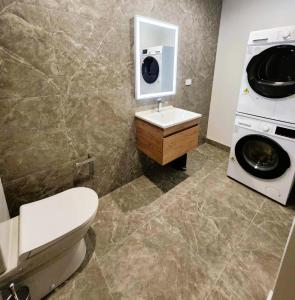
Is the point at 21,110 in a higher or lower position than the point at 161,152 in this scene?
higher

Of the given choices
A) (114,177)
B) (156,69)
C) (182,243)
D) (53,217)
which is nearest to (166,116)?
(156,69)

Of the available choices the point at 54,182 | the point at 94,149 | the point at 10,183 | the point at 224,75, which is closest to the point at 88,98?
the point at 94,149

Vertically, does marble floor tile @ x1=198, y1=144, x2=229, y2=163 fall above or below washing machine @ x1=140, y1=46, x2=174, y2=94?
A: below

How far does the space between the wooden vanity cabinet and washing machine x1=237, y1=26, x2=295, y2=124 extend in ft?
2.09

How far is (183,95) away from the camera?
2.55 metres

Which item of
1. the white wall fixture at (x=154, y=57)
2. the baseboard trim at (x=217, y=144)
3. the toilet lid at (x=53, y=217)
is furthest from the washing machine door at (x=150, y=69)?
the baseboard trim at (x=217, y=144)

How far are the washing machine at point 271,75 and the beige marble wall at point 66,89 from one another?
891mm

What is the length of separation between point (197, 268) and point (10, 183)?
1565mm

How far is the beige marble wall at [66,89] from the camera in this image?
125 cm

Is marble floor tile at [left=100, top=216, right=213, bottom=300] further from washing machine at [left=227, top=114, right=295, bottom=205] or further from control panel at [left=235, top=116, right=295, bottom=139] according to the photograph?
control panel at [left=235, top=116, right=295, bottom=139]

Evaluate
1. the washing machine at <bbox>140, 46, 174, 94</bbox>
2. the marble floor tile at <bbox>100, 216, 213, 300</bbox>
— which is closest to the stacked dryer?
the washing machine at <bbox>140, 46, 174, 94</bbox>

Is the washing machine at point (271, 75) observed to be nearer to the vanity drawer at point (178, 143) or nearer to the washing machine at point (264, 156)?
the washing machine at point (264, 156)

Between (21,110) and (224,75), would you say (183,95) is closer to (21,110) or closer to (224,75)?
(224,75)

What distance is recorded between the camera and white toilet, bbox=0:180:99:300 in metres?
1.01
